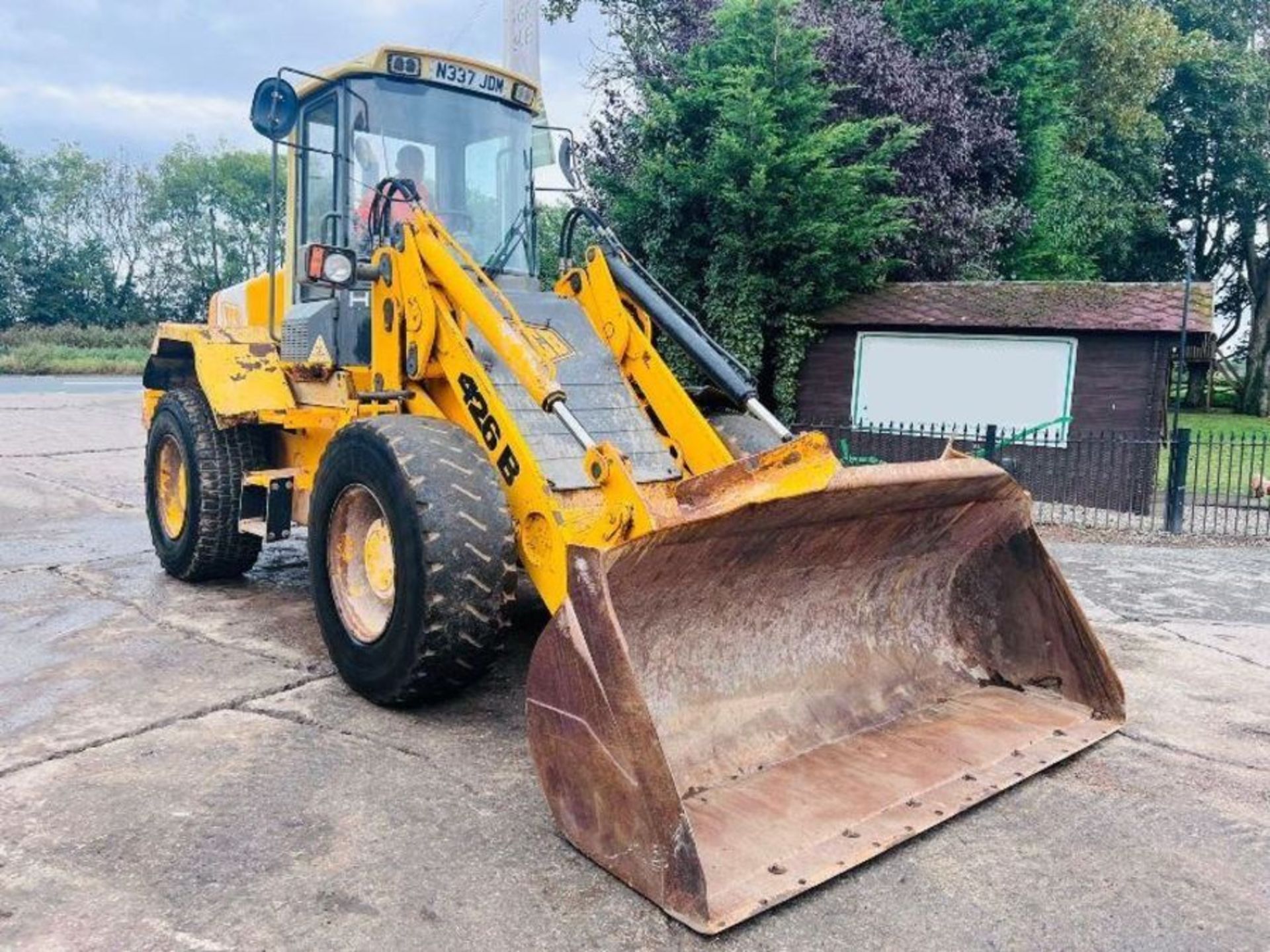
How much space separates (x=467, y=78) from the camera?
5312 millimetres

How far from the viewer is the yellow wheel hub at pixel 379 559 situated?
422 centimetres

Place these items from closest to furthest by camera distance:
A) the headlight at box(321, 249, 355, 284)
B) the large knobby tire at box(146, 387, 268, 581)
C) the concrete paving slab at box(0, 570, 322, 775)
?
the concrete paving slab at box(0, 570, 322, 775), the headlight at box(321, 249, 355, 284), the large knobby tire at box(146, 387, 268, 581)

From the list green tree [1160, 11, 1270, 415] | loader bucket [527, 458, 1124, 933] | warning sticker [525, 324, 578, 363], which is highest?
green tree [1160, 11, 1270, 415]

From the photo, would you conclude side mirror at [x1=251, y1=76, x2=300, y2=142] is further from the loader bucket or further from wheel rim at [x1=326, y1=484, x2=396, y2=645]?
the loader bucket

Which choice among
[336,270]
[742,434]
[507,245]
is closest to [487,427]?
[336,270]

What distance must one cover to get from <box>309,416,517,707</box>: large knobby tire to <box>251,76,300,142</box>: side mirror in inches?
66.1

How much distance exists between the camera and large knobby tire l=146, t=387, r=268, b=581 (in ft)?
19.5

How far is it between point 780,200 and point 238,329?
27.4ft

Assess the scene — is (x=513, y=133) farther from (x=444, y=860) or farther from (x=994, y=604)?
(x=444, y=860)

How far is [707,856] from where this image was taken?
2898 mm

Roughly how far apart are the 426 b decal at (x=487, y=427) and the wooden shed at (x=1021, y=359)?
8.63 m

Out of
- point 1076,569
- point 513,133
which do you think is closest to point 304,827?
point 513,133

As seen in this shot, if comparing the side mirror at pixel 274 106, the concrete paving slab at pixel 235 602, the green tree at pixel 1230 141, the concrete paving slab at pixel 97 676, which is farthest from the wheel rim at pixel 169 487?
the green tree at pixel 1230 141

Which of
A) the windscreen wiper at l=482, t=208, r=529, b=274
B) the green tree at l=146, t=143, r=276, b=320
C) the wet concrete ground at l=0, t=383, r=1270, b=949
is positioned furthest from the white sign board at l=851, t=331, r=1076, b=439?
the green tree at l=146, t=143, r=276, b=320
